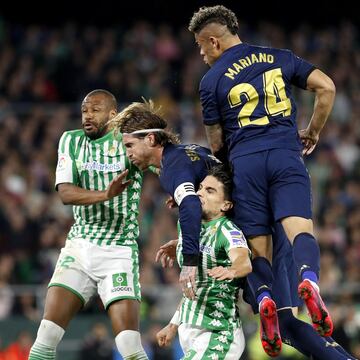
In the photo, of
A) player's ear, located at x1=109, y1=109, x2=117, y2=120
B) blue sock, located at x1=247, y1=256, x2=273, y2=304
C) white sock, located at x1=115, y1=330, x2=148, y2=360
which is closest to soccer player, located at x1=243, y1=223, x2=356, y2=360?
blue sock, located at x1=247, y1=256, x2=273, y2=304

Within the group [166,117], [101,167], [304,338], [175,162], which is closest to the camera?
[304,338]

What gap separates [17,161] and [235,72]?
838cm

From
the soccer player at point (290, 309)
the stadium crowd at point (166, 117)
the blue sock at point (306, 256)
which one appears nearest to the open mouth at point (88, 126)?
the soccer player at point (290, 309)

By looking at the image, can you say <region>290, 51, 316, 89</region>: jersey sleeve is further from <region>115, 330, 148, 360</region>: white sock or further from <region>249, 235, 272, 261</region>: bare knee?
<region>115, 330, 148, 360</region>: white sock

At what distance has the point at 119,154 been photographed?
775 centimetres

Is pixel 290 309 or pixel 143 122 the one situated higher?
pixel 143 122

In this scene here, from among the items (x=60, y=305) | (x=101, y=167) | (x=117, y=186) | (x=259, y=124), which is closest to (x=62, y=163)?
(x=101, y=167)

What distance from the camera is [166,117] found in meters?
15.7

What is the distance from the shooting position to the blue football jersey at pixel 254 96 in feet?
22.7

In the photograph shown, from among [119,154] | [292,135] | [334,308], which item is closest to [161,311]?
[334,308]

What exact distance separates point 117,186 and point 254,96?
1.18m

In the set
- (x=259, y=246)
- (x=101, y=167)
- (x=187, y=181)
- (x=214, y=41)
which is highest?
(x=214, y=41)

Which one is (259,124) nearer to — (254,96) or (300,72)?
(254,96)

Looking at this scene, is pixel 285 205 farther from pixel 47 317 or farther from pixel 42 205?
pixel 42 205
